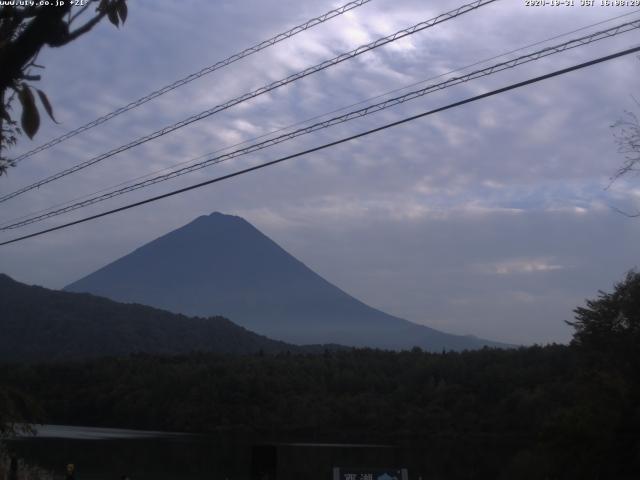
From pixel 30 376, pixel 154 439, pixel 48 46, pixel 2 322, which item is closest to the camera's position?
pixel 48 46

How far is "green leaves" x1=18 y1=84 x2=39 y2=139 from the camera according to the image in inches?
154

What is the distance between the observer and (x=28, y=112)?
3951 millimetres

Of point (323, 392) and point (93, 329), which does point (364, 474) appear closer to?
point (323, 392)

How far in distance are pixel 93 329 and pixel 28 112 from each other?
11935cm

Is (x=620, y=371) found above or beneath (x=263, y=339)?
beneath

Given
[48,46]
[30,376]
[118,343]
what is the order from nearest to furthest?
[48,46], [30,376], [118,343]

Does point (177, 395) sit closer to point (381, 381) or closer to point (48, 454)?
point (381, 381)

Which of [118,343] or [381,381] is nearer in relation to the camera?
[381,381]

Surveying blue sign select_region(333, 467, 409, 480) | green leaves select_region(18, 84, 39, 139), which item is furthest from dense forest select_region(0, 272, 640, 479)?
green leaves select_region(18, 84, 39, 139)

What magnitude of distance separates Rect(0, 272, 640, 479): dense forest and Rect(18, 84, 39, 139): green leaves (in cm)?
4950

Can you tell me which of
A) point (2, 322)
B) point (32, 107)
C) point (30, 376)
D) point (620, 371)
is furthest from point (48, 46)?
point (2, 322)

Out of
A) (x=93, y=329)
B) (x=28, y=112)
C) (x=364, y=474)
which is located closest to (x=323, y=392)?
(x=93, y=329)

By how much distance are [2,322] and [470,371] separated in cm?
6283

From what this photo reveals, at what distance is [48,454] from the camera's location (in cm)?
4397
